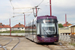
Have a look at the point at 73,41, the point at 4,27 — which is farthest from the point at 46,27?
the point at 4,27

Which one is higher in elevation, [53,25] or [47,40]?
Result: [53,25]

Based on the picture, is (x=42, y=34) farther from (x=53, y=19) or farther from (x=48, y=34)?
(x=53, y=19)

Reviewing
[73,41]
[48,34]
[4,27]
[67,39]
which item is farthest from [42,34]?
[4,27]

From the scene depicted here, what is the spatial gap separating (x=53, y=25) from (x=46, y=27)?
736 mm

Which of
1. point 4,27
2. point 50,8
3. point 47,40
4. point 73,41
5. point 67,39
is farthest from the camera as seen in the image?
point 4,27

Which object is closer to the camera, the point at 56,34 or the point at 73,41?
the point at 56,34

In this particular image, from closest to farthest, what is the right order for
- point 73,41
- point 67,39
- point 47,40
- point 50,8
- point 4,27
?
point 47,40 → point 73,41 → point 67,39 → point 50,8 → point 4,27

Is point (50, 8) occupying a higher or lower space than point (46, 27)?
higher

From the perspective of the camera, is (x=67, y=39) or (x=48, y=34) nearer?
(x=48, y=34)

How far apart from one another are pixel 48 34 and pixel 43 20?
5.12 ft

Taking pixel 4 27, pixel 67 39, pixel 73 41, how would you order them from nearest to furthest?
1. pixel 73 41
2. pixel 67 39
3. pixel 4 27

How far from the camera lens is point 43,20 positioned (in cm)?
2038

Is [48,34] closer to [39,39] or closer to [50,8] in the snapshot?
[39,39]

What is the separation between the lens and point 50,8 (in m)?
29.1
